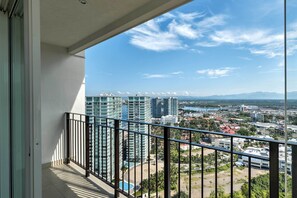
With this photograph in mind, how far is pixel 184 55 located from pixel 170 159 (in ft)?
16.0

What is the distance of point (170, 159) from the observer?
77.2 inches

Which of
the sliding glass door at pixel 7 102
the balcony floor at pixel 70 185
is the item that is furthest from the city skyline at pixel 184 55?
the sliding glass door at pixel 7 102

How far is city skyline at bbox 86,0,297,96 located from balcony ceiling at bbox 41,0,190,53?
0.75 metres

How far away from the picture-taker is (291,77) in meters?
0.61

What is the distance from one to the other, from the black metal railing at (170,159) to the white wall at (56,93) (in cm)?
80

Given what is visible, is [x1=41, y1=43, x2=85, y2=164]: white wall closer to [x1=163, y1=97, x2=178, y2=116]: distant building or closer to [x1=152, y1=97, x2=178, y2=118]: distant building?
[x1=152, y1=97, x2=178, y2=118]: distant building

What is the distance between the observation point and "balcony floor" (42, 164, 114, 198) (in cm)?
260

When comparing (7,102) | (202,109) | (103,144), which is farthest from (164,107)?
(7,102)

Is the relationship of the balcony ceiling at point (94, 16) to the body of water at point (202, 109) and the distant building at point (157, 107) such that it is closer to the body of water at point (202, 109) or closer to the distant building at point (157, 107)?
Result: the body of water at point (202, 109)

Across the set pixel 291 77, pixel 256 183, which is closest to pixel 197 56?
pixel 256 183

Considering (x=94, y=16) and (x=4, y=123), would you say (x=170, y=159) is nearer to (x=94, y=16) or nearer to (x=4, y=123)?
(x=4, y=123)

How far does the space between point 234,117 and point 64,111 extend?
3319 millimetres

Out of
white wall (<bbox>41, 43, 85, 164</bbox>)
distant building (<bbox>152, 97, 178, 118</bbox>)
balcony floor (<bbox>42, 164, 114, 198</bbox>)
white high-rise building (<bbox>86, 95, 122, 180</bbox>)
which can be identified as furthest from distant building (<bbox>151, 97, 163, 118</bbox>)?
white wall (<bbox>41, 43, 85, 164</bbox>)

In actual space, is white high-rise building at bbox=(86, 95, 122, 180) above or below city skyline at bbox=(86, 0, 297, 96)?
below
